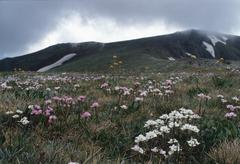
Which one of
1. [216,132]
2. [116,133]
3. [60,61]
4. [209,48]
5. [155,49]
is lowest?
[209,48]

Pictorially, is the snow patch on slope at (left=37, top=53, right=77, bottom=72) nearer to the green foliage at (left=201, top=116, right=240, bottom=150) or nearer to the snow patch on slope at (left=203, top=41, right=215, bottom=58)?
the snow patch on slope at (left=203, top=41, right=215, bottom=58)

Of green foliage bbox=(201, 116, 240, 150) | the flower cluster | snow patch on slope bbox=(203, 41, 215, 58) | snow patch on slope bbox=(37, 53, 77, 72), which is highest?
the flower cluster

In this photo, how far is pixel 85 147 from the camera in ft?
18.4

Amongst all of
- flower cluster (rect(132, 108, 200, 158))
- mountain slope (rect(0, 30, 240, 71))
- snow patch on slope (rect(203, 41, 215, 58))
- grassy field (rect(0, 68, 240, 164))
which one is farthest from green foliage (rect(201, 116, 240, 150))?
snow patch on slope (rect(203, 41, 215, 58))

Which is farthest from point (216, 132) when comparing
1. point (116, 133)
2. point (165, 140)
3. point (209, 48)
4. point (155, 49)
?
point (209, 48)

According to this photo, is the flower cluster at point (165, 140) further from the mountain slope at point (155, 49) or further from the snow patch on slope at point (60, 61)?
the snow patch on slope at point (60, 61)

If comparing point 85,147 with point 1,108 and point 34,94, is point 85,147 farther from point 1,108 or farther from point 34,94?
point 34,94

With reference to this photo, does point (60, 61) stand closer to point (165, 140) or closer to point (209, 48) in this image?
point (209, 48)

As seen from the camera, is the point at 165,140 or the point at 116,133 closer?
the point at 165,140

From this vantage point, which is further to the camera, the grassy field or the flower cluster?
the flower cluster

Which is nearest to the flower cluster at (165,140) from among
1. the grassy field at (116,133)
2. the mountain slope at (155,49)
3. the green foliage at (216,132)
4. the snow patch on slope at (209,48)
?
the grassy field at (116,133)

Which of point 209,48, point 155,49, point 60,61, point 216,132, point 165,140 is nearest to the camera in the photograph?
point 165,140

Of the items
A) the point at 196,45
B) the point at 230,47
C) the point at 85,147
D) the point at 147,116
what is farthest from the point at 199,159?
the point at 230,47

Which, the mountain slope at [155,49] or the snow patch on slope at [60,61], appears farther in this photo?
the mountain slope at [155,49]
